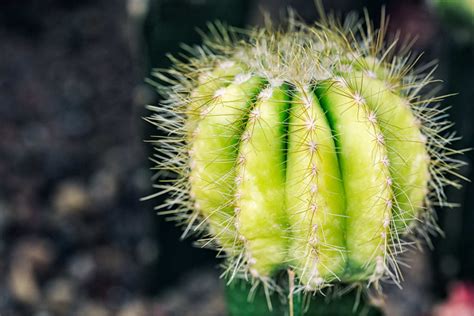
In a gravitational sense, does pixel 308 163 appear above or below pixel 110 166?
below

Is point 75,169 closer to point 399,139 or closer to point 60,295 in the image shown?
point 60,295

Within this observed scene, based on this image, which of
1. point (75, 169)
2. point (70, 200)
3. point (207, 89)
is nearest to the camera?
point (207, 89)

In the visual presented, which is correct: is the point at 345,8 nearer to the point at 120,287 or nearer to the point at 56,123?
the point at 56,123

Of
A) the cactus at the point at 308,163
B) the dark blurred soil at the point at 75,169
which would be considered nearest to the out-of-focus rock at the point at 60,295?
the dark blurred soil at the point at 75,169

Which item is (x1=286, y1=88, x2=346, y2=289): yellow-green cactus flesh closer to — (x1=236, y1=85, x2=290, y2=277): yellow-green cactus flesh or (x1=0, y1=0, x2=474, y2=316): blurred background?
(x1=236, y1=85, x2=290, y2=277): yellow-green cactus flesh

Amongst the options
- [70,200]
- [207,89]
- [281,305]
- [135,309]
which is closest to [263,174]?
[207,89]

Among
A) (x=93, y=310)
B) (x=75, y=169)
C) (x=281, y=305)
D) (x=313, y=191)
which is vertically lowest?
(x=93, y=310)

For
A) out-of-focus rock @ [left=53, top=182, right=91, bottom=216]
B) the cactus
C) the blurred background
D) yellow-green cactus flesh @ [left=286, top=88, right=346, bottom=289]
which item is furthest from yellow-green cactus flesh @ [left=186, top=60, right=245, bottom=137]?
out-of-focus rock @ [left=53, top=182, right=91, bottom=216]
